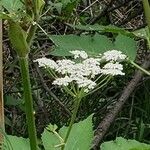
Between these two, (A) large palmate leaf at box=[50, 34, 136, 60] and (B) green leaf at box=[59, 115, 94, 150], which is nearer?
(B) green leaf at box=[59, 115, 94, 150]

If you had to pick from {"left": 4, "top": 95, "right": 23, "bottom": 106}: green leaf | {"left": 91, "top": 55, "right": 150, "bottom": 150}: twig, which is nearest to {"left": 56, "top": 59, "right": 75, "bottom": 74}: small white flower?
{"left": 91, "top": 55, "right": 150, "bottom": 150}: twig

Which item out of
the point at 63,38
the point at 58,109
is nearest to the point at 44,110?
the point at 58,109

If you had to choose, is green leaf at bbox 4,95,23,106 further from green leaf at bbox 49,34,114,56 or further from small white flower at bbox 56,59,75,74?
small white flower at bbox 56,59,75,74

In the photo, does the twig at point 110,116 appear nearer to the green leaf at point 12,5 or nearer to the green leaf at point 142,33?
the green leaf at point 142,33

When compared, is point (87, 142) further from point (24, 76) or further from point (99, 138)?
point (99, 138)

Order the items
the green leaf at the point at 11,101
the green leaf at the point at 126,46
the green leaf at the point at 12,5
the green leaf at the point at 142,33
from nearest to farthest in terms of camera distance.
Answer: the green leaf at the point at 12,5
the green leaf at the point at 142,33
the green leaf at the point at 126,46
the green leaf at the point at 11,101

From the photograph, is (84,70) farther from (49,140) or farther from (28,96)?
(49,140)

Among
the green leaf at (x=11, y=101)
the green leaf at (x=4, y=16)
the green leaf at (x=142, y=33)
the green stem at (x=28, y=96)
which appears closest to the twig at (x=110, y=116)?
the green leaf at (x=11, y=101)

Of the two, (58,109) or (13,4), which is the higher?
(13,4)
